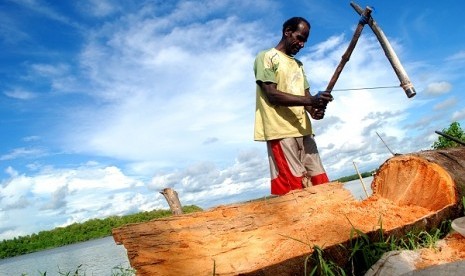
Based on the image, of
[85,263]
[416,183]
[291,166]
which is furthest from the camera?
[85,263]

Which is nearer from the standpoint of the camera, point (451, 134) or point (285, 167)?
point (285, 167)

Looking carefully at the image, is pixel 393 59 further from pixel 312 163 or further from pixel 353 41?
pixel 312 163

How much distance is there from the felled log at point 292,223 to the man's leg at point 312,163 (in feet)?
1.48

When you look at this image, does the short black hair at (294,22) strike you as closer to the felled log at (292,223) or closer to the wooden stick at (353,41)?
the wooden stick at (353,41)

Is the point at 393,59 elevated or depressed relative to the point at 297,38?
depressed

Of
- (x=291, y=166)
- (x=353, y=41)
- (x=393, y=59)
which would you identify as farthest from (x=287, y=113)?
(x=393, y=59)

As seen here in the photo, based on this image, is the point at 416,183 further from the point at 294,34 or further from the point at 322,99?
the point at 294,34

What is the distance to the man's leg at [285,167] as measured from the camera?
3996 mm

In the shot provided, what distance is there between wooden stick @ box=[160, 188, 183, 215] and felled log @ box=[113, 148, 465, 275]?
23.6 inches

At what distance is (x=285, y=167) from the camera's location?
13.1ft

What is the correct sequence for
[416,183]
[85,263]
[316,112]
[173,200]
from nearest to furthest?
[173,200]
[416,183]
[316,112]
[85,263]

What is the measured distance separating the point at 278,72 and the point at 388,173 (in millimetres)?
1526

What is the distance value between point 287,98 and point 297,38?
73 centimetres

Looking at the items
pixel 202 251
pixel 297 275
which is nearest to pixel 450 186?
pixel 297 275
